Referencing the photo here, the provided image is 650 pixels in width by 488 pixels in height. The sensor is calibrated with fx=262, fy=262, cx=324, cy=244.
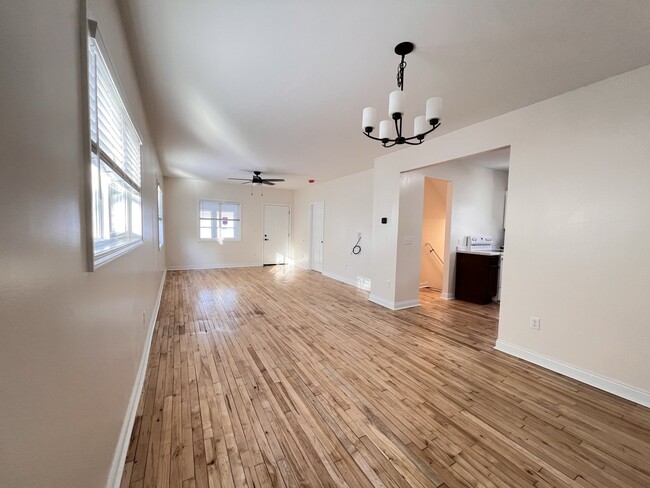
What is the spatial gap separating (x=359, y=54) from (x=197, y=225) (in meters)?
6.92

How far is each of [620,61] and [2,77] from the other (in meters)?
3.39

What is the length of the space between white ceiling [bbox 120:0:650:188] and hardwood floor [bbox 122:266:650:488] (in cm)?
256

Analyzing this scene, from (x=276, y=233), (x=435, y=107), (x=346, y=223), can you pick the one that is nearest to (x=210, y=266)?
(x=276, y=233)

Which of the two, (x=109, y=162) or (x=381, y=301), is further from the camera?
(x=381, y=301)

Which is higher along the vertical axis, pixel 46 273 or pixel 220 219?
pixel 220 219

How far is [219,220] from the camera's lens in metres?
7.87

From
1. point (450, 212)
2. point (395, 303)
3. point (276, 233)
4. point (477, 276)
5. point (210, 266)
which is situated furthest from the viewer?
point (276, 233)

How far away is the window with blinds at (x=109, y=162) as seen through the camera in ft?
3.84

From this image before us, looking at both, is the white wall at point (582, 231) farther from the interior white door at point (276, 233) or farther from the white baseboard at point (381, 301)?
the interior white door at point (276, 233)

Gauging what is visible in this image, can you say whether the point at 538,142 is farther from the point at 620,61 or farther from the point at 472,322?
the point at 472,322

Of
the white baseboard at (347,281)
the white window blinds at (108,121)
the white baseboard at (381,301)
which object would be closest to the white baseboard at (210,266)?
the white baseboard at (347,281)

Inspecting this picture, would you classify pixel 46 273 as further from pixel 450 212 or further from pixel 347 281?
pixel 347 281

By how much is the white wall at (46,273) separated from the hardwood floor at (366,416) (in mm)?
612

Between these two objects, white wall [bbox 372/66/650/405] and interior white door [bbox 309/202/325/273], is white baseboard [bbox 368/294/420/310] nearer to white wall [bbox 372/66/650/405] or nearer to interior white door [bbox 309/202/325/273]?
white wall [bbox 372/66/650/405]
